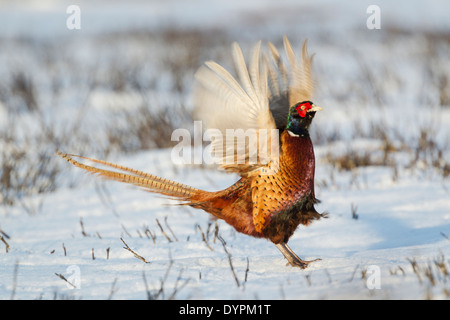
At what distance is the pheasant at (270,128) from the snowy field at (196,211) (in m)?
0.22

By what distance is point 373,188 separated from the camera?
144 inches

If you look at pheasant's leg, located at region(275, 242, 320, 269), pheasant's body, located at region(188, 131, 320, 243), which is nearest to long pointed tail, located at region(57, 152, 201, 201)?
pheasant's body, located at region(188, 131, 320, 243)

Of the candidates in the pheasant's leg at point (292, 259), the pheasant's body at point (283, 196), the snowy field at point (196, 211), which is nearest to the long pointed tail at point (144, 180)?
the snowy field at point (196, 211)

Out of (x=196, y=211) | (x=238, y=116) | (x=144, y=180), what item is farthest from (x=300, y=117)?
(x=196, y=211)

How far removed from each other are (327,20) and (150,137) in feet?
45.2

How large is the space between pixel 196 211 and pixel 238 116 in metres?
1.50

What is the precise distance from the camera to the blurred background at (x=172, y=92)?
4598 mm

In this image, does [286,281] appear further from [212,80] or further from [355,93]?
[355,93]

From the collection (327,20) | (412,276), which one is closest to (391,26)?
(327,20)

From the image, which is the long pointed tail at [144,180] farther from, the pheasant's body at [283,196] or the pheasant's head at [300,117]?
the pheasant's head at [300,117]

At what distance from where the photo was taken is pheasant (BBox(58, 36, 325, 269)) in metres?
2.07

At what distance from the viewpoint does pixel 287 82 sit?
2170mm

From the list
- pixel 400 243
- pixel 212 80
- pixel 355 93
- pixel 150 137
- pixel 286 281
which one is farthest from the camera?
pixel 355 93

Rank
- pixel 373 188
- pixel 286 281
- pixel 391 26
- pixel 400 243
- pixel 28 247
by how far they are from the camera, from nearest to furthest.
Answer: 1. pixel 286 281
2. pixel 400 243
3. pixel 28 247
4. pixel 373 188
5. pixel 391 26
